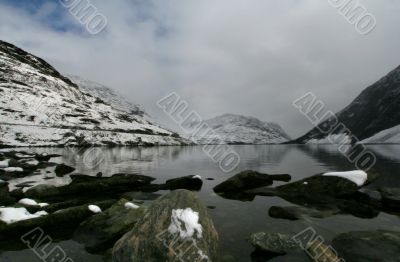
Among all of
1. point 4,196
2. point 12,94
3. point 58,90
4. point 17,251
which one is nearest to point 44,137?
point 12,94

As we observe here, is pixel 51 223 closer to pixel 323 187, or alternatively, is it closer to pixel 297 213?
pixel 297 213

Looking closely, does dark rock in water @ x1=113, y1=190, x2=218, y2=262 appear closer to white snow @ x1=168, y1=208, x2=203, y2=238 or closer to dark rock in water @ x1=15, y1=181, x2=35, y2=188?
white snow @ x1=168, y1=208, x2=203, y2=238

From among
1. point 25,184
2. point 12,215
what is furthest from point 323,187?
point 25,184

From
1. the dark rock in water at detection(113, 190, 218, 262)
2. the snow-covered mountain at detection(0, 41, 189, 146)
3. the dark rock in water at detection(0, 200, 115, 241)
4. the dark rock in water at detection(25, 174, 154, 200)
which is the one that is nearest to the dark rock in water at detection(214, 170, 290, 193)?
the dark rock in water at detection(25, 174, 154, 200)

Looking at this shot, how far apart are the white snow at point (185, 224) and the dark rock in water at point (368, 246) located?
20.4ft

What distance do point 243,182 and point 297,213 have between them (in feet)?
30.6

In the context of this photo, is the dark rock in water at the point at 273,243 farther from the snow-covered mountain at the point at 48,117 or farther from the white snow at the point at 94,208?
the snow-covered mountain at the point at 48,117

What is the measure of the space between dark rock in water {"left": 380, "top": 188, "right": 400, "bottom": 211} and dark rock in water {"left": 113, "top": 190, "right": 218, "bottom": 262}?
16.1 m

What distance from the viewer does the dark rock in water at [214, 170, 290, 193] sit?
25719 millimetres

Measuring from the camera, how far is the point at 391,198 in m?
20.1

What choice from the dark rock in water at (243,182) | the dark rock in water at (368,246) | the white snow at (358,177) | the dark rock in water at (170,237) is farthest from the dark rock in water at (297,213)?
the dark rock in water at (170,237)

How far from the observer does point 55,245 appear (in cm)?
1244

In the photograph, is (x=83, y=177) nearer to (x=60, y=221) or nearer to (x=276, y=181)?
(x=60, y=221)

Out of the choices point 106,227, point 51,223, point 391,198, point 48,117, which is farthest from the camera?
point 48,117
